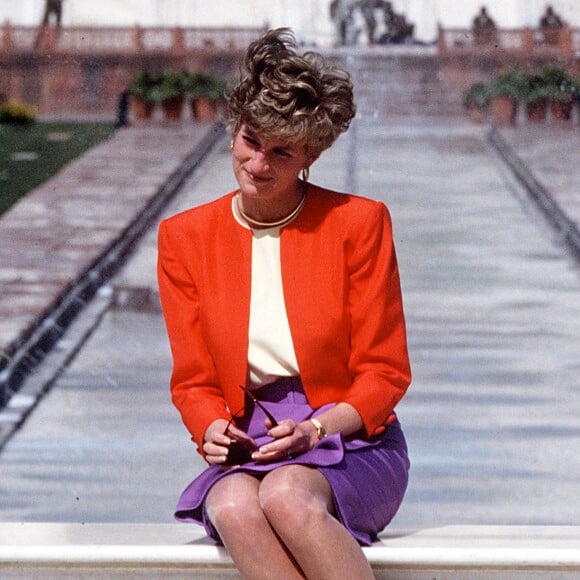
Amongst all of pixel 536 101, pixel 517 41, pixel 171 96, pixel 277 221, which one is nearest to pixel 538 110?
pixel 536 101

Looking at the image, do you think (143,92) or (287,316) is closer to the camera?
(287,316)

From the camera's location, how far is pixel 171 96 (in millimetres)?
16031

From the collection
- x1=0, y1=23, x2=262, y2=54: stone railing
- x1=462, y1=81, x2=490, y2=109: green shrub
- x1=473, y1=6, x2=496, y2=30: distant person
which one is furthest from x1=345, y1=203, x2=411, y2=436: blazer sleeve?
x1=473, y1=6, x2=496, y2=30: distant person

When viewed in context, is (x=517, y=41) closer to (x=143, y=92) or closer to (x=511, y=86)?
(x=511, y=86)

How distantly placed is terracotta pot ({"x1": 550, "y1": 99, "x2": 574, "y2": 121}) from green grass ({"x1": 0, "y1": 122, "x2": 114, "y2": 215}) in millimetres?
5101

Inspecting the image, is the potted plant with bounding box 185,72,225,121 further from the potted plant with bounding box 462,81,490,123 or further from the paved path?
the paved path

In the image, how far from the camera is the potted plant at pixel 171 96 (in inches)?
632

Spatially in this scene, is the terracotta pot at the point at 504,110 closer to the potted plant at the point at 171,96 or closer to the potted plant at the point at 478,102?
the potted plant at the point at 478,102

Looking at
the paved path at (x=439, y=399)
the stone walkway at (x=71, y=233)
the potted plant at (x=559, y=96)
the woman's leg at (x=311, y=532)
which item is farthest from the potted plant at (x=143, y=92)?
the woman's leg at (x=311, y=532)

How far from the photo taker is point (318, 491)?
7.98 ft

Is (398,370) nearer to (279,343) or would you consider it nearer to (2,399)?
(279,343)

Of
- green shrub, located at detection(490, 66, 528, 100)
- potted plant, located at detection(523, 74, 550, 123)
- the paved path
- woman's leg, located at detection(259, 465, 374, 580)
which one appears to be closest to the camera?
woman's leg, located at detection(259, 465, 374, 580)

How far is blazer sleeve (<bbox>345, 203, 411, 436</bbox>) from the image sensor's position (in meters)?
2.63

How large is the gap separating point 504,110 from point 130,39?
9.61 m
